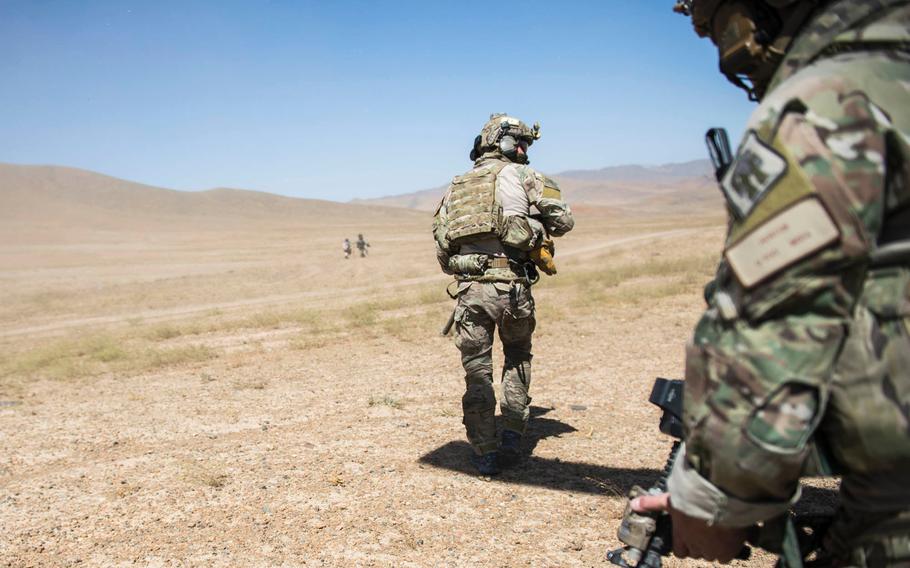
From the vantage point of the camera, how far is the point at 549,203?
4609 millimetres

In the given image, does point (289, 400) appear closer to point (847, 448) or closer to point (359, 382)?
point (359, 382)

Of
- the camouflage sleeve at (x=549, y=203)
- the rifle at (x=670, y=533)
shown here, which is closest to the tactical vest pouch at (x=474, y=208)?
the camouflage sleeve at (x=549, y=203)

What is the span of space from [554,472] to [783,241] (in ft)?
12.6

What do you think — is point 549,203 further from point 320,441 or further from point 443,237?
point 320,441

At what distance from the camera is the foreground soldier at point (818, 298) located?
113 cm

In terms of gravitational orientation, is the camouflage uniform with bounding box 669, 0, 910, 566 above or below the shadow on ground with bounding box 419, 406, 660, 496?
above

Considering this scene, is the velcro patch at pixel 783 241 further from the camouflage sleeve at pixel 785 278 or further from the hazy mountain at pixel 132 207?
the hazy mountain at pixel 132 207

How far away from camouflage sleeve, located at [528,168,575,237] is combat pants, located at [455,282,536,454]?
1.67 ft

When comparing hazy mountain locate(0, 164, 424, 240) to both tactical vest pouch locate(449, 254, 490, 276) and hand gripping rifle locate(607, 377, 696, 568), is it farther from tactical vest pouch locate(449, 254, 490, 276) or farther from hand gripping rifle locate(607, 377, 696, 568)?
hand gripping rifle locate(607, 377, 696, 568)

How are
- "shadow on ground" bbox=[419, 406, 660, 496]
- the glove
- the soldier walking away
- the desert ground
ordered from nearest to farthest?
the desert ground
"shadow on ground" bbox=[419, 406, 660, 496]
the soldier walking away
the glove

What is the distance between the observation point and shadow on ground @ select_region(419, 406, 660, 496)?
4426mm

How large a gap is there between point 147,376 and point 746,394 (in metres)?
8.52


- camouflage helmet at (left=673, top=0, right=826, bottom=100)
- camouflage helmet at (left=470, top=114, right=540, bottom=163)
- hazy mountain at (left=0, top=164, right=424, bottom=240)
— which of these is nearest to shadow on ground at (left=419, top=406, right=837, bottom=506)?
camouflage helmet at (left=470, top=114, right=540, bottom=163)

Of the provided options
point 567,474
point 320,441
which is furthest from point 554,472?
point 320,441
